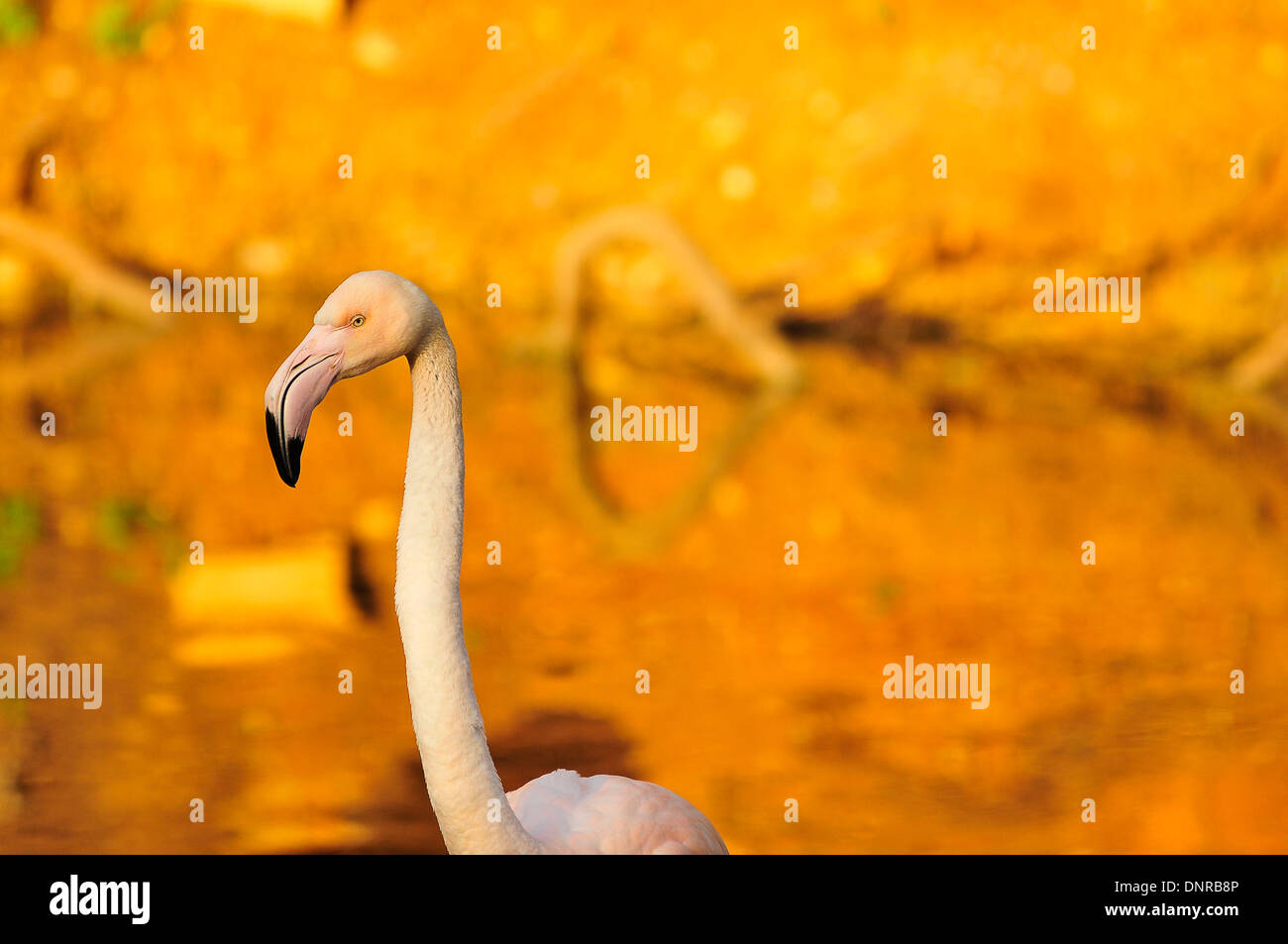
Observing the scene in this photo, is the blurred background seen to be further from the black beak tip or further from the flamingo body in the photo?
the black beak tip

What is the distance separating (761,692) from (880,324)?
344 inches

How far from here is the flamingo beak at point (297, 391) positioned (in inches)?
89.0

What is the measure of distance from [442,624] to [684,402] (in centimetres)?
790

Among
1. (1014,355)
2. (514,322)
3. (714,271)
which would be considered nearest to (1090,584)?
(714,271)

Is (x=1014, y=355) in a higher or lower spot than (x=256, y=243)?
lower

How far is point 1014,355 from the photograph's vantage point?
12.9 meters

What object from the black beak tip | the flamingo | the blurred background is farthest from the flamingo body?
the blurred background

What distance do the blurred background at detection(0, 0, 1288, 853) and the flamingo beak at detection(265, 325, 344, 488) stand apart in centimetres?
229

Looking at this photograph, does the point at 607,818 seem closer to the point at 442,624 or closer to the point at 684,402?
the point at 442,624

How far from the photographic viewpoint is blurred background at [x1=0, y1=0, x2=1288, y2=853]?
495 cm

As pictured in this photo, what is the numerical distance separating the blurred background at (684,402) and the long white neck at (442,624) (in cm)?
185

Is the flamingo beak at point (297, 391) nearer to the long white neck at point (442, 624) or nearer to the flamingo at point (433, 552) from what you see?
the flamingo at point (433, 552)

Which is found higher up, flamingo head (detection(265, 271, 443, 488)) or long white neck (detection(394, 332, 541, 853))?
flamingo head (detection(265, 271, 443, 488))
